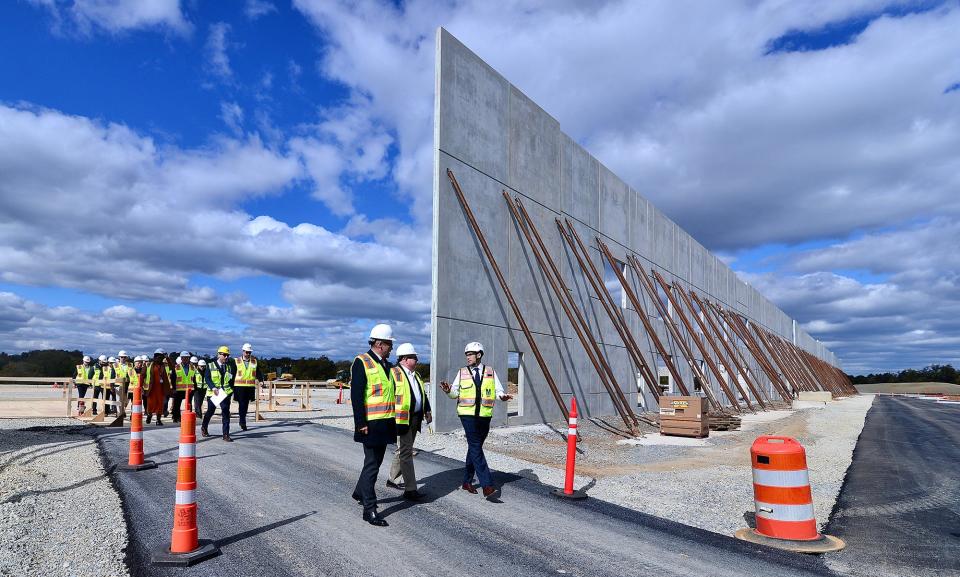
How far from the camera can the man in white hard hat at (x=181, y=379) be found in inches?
575

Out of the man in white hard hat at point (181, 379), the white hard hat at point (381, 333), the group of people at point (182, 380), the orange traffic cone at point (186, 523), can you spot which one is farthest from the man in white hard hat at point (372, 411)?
the man in white hard hat at point (181, 379)

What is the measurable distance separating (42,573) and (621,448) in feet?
38.4

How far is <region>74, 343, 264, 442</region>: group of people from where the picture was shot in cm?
1141

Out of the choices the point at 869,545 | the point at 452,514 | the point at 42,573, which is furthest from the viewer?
the point at 452,514

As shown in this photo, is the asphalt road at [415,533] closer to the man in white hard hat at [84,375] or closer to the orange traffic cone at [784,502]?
the orange traffic cone at [784,502]

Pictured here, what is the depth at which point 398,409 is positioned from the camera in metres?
6.68

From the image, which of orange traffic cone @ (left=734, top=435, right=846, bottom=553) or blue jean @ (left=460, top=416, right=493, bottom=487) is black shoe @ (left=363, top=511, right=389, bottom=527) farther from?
orange traffic cone @ (left=734, top=435, right=846, bottom=553)

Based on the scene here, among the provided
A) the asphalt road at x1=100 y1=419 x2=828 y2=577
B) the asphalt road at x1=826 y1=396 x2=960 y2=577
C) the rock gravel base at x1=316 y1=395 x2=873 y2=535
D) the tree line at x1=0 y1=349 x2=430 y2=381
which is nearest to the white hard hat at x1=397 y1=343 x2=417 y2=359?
the asphalt road at x1=100 y1=419 x2=828 y2=577

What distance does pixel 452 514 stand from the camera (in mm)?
6504

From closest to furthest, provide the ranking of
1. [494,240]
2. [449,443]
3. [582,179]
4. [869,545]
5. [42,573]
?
[42,573] < [869,545] < [449,443] < [494,240] < [582,179]

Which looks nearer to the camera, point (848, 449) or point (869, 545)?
point (869, 545)

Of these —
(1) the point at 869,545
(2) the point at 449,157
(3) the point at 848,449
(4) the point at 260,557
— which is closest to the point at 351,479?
(4) the point at 260,557

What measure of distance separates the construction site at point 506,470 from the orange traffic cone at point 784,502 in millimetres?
20

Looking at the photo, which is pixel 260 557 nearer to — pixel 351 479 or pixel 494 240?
pixel 351 479
